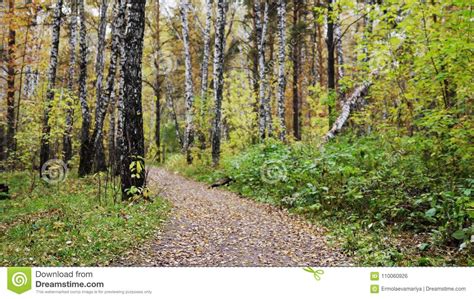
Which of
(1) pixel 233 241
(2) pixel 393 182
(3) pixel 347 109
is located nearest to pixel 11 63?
(3) pixel 347 109

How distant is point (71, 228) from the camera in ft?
18.0

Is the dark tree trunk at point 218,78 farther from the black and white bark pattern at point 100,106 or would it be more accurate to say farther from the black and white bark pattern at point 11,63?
the black and white bark pattern at point 11,63

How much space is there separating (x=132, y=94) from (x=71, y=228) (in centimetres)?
317

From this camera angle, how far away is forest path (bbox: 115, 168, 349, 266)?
470 centimetres

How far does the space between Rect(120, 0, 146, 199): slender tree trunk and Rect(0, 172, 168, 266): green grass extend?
2.40ft

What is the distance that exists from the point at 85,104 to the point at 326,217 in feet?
Result: 33.7

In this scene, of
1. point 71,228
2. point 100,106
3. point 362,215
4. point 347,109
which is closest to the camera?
point 71,228

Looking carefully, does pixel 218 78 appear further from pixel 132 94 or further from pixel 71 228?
pixel 71 228

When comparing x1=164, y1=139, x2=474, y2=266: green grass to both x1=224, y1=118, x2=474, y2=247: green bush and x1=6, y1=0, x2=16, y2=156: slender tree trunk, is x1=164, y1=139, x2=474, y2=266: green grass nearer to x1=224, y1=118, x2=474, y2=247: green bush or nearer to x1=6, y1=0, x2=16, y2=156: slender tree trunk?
x1=224, y1=118, x2=474, y2=247: green bush

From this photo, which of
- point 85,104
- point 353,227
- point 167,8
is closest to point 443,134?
point 353,227

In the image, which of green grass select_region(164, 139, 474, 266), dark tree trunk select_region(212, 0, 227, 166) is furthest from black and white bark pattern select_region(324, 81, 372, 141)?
dark tree trunk select_region(212, 0, 227, 166)
